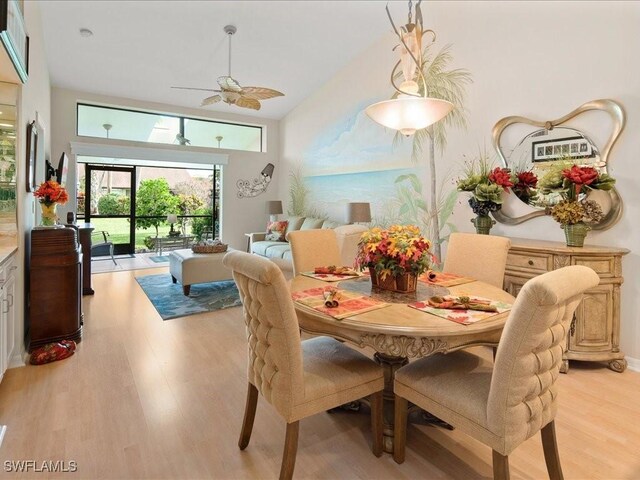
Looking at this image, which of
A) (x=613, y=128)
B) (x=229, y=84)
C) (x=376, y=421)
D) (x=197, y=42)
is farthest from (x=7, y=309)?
(x=613, y=128)

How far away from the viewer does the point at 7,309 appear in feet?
8.03

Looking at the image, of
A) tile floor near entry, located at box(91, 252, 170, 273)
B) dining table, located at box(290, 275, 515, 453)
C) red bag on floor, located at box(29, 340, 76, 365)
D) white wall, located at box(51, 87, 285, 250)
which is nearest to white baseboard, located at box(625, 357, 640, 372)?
dining table, located at box(290, 275, 515, 453)

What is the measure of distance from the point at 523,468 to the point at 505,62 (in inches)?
143

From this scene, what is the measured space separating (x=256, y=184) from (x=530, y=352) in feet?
23.1

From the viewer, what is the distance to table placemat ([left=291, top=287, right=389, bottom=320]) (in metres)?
1.75

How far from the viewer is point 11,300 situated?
2.56m

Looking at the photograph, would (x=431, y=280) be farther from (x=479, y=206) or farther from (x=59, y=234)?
(x=59, y=234)

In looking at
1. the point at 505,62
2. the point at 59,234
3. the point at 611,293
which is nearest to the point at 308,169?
the point at 505,62

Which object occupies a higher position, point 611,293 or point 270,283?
point 270,283

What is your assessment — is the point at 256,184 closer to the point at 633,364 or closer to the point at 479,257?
the point at 479,257

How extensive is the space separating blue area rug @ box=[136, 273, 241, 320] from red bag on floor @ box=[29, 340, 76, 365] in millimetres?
1072

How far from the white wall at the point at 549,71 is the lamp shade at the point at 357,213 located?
112 centimetres

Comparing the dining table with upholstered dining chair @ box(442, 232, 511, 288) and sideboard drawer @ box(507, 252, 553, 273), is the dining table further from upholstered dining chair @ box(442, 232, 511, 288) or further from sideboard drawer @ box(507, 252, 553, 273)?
sideboard drawer @ box(507, 252, 553, 273)

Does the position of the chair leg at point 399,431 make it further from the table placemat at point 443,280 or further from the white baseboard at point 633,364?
the white baseboard at point 633,364
